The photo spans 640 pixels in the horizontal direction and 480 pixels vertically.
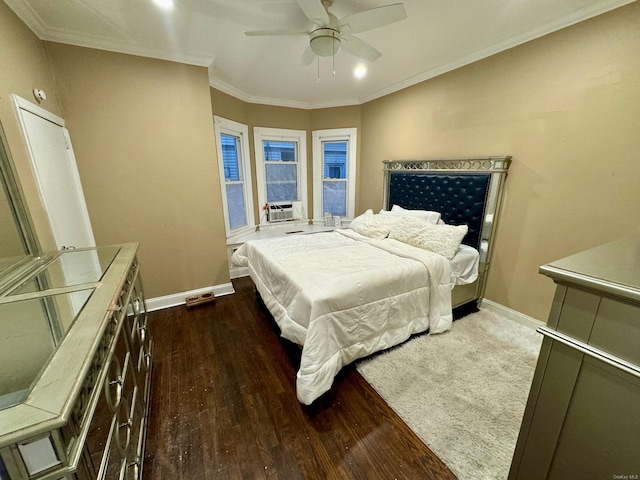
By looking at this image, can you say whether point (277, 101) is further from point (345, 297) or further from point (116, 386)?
point (116, 386)

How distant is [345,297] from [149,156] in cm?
246

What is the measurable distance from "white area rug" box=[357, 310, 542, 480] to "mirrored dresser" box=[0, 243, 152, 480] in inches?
58.9

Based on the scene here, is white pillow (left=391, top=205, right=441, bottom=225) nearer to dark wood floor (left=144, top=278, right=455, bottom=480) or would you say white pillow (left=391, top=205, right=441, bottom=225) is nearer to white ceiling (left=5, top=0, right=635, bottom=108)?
white ceiling (left=5, top=0, right=635, bottom=108)

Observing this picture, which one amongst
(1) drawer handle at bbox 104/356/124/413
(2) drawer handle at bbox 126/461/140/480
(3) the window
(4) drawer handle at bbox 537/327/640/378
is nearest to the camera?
(4) drawer handle at bbox 537/327/640/378

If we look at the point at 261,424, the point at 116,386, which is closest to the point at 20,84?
the point at 116,386

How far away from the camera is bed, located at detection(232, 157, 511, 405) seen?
5.53ft

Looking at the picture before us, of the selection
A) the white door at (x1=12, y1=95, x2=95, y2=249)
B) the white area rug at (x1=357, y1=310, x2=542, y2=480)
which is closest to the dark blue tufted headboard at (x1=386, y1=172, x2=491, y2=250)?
the white area rug at (x1=357, y1=310, x2=542, y2=480)

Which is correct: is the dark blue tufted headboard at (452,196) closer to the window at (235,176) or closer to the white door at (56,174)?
the window at (235,176)

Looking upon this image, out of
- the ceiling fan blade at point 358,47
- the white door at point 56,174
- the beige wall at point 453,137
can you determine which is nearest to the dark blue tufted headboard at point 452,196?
the beige wall at point 453,137

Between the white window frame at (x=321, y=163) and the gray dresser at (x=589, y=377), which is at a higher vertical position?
the white window frame at (x=321, y=163)

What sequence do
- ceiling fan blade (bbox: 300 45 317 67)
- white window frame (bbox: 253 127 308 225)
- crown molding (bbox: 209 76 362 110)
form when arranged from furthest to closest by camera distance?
white window frame (bbox: 253 127 308 225), crown molding (bbox: 209 76 362 110), ceiling fan blade (bbox: 300 45 317 67)

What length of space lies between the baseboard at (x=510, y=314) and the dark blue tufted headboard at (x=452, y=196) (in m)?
0.64

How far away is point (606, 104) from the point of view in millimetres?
1869

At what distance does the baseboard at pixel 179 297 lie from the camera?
112 inches
